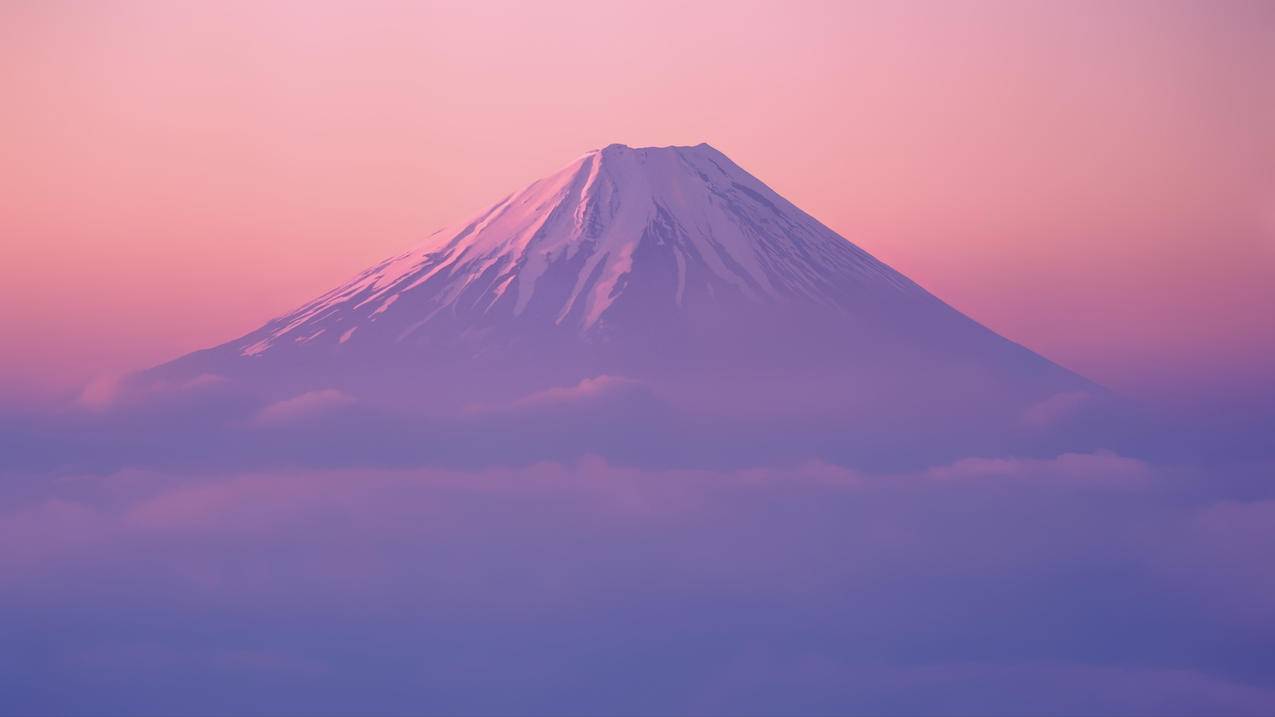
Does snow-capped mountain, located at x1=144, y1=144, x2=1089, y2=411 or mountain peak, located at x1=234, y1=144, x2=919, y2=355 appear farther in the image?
snow-capped mountain, located at x1=144, y1=144, x2=1089, y2=411

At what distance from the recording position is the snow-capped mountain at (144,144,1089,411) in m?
142

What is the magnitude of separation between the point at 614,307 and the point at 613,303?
0.58 metres

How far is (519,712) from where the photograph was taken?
161 meters

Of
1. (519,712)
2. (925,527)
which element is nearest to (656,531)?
(925,527)

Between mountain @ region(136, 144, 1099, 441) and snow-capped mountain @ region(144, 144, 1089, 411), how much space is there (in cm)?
15

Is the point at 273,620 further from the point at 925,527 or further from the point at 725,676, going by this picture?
the point at 925,527

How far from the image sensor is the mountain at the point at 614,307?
14200 cm

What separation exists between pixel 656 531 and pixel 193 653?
48.9 m

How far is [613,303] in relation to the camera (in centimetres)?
14738

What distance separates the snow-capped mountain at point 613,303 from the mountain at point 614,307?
15cm

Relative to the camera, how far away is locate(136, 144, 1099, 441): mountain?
14200cm

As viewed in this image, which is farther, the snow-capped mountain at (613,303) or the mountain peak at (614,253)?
the snow-capped mountain at (613,303)

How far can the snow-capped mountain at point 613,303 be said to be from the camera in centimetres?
14200

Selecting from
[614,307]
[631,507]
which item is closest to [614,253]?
[614,307]
